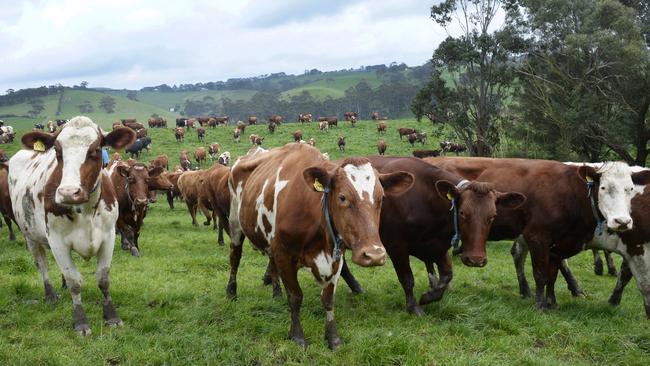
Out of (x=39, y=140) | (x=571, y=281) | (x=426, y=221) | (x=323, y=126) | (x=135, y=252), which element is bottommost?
(x=135, y=252)

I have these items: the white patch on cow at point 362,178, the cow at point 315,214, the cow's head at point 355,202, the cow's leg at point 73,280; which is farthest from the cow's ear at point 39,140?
the white patch on cow at point 362,178

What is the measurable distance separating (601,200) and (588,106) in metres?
13.6

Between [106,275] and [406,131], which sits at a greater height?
[106,275]

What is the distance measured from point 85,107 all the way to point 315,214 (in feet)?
482

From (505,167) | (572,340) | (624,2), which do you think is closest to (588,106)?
(624,2)

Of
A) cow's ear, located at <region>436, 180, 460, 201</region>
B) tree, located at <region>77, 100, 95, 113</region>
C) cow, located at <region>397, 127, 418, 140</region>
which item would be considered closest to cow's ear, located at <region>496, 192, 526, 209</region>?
cow's ear, located at <region>436, 180, 460, 201</region>

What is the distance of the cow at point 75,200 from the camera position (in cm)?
521

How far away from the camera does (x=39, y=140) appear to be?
5535 mm

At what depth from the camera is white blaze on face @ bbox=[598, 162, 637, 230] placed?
680cm

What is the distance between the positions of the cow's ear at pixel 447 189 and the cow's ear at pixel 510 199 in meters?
0.63

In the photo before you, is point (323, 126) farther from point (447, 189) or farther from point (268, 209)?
point (268, 209)

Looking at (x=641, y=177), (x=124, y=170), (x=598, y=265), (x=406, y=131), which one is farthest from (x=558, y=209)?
(x=406, y=131)

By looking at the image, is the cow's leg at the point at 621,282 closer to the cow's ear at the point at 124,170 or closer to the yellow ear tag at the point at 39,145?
the yellow ear tag at the point at 39,145

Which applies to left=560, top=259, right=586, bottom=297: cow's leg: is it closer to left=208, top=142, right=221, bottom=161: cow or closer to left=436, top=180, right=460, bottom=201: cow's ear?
left=436, top=180, right=460, bottom=201: cow's ear
